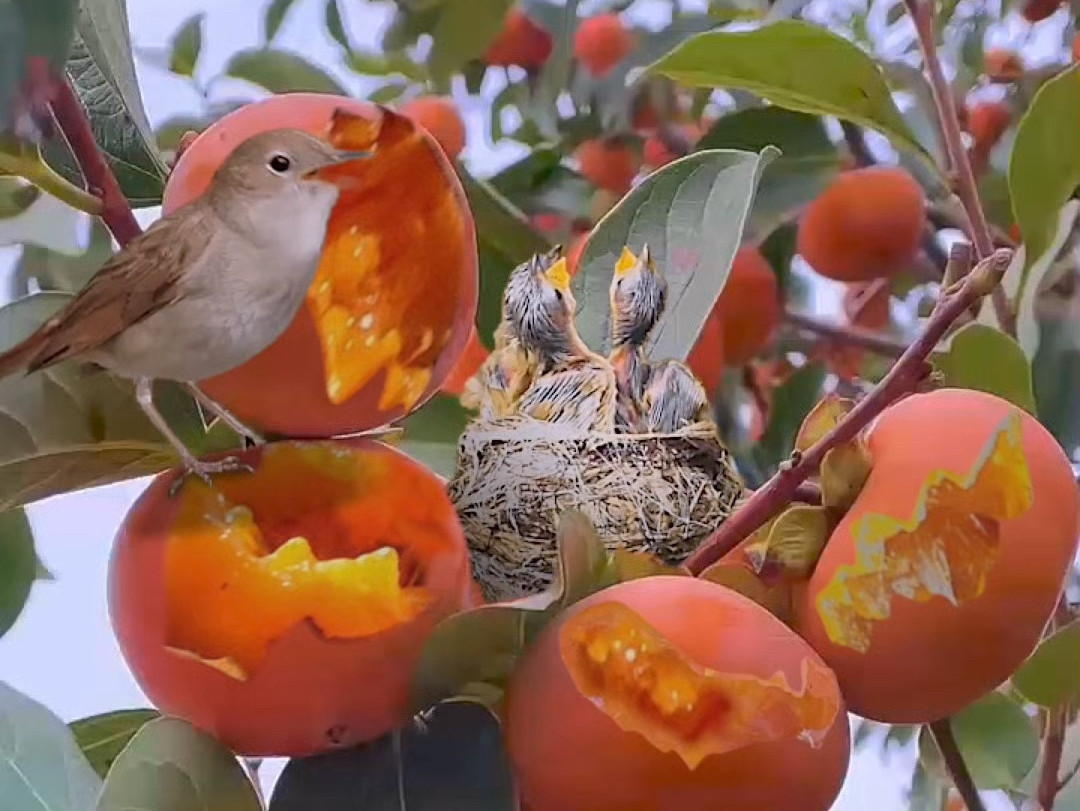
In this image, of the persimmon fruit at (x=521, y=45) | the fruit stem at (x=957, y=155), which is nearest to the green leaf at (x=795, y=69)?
the fruit stem at (x=957, y=155)

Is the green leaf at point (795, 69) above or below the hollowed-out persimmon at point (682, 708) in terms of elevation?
above

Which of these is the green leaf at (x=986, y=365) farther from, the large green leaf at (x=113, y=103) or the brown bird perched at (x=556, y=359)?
the large green leaf at (x=113, y=103)

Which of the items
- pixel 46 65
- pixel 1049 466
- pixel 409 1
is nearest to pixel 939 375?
pixel 1049 466

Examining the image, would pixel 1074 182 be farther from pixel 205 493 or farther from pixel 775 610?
pixel 205 493

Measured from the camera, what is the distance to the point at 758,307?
74cm

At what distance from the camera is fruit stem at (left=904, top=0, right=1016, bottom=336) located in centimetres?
52

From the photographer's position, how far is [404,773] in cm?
33

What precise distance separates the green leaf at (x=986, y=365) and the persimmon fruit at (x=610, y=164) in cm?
45

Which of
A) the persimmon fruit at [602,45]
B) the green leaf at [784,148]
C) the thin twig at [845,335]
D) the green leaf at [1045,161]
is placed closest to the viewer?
the green leaf at [1045,161]

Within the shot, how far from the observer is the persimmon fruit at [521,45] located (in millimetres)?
969

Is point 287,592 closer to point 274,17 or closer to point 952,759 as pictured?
point 952,759

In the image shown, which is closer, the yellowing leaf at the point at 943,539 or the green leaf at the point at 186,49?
the yellowing leaf at the point at 943,539

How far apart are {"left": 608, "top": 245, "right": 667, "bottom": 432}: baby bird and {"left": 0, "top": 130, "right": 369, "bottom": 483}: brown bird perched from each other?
13 cm

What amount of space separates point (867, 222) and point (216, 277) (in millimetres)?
540
